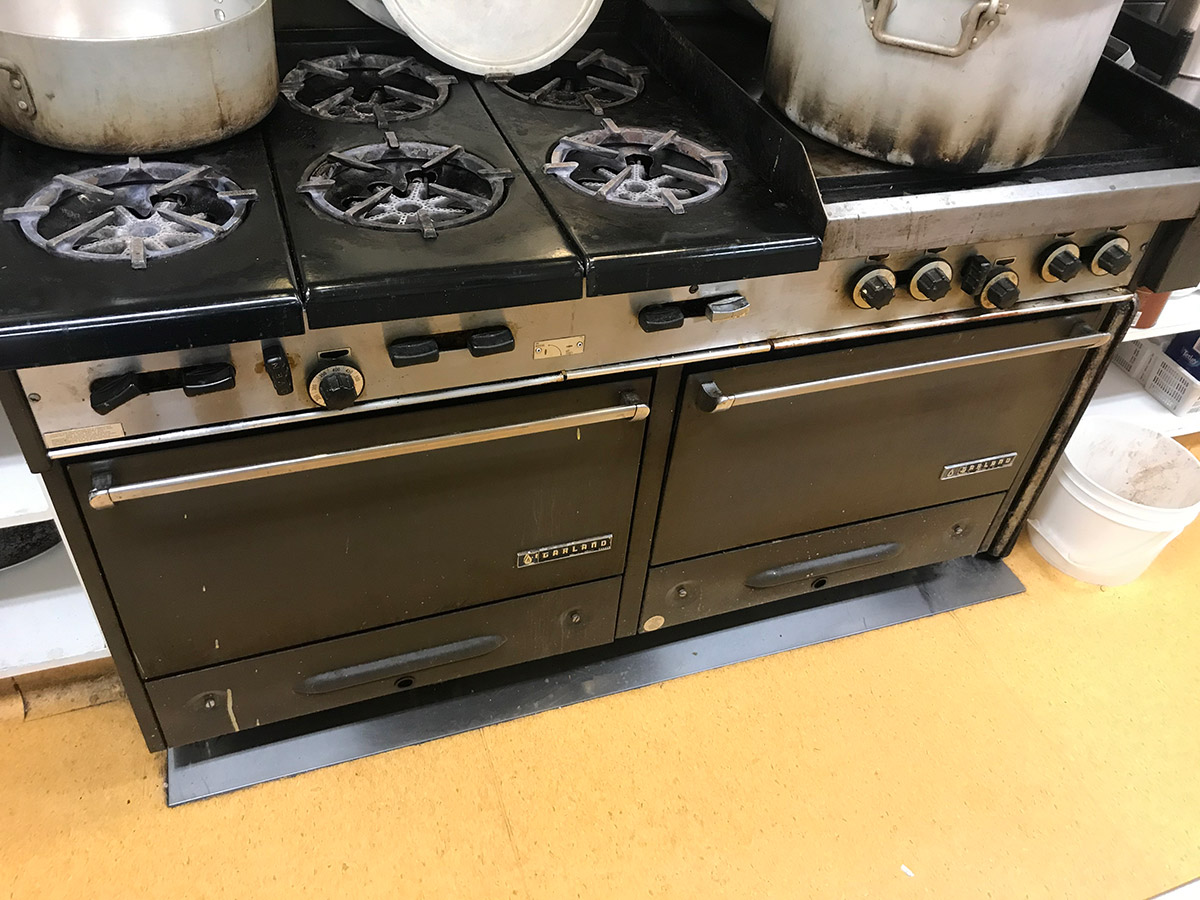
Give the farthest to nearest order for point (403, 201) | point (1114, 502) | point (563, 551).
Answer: point (1114, 502) → point (563, 551) → point (403, 201)

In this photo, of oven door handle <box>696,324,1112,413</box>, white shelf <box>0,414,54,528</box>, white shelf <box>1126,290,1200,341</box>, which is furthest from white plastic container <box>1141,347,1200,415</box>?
white shelf <box>0,414,54,528</box>

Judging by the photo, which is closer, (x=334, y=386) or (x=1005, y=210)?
(x=334, y=386)

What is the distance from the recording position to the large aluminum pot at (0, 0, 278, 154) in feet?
3.46

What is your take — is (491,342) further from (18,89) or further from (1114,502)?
(1114,502)

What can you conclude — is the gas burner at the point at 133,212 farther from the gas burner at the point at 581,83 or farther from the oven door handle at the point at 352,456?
the gas burner at the point at 581,83

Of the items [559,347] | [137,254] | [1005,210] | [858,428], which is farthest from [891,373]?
[137,254]

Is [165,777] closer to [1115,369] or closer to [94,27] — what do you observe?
[94,27]

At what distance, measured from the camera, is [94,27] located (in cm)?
131

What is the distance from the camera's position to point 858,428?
1.49m

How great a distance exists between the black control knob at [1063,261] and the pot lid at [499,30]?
2.57 feet

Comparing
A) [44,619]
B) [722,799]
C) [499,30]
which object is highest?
[499,30]

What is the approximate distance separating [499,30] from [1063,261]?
0.91m

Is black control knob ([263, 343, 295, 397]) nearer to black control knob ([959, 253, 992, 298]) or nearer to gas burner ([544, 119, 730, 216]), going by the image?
gas burner ([544, 119, 730, 216])

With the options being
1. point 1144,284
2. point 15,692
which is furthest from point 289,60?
point 1144,284
